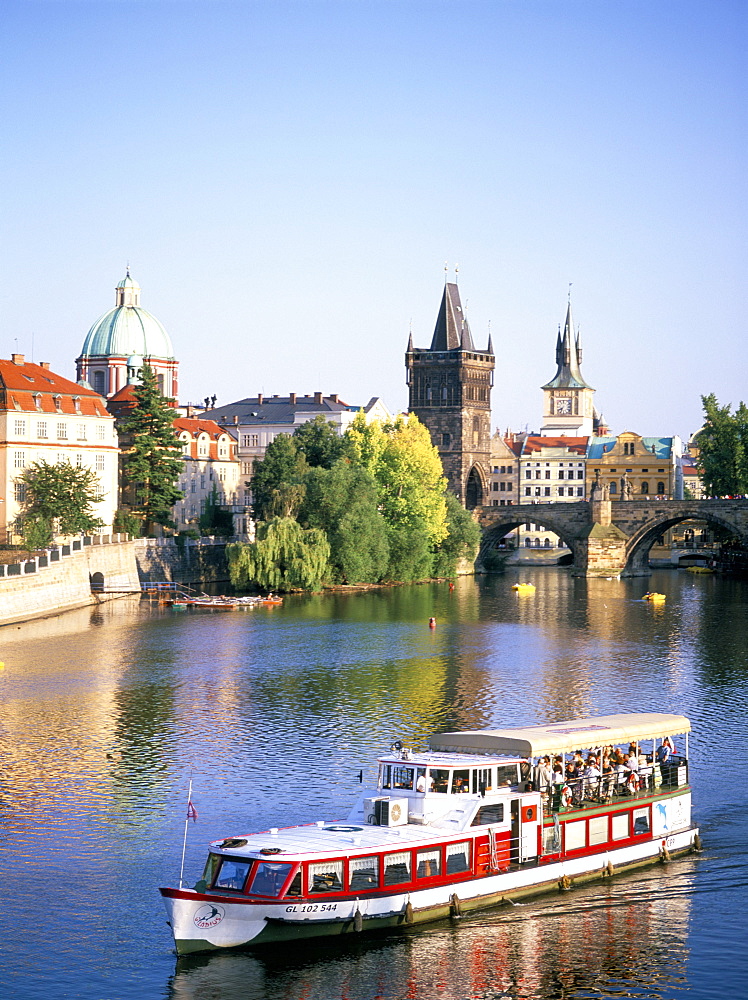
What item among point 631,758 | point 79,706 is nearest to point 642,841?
point 631,758

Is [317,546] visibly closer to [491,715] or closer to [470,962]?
[491,715]

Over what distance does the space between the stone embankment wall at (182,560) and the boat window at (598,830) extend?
248 feet

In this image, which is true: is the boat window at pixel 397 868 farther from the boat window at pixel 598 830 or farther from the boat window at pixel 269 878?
the boat window at pixel 598 830

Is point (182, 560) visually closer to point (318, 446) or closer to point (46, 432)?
point (46, 432)

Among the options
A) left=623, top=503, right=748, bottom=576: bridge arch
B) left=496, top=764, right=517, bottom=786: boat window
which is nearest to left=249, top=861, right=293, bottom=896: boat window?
left=496, top=764, right=517, bottom=786: boat window

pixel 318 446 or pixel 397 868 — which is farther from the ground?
pixel 318 446

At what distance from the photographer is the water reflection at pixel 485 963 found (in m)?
30.1

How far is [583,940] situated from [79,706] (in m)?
30.7

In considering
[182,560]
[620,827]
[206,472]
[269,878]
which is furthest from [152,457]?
[269,878]

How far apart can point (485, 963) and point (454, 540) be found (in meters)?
103

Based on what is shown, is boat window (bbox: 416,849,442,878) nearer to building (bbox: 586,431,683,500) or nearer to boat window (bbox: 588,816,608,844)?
boat window (bbox: 588,816,608,844)

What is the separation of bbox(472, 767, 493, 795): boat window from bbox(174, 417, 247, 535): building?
338 ft

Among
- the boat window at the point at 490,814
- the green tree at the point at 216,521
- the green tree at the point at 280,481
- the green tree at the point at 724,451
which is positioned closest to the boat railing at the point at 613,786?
the boat window at the point at 490,814

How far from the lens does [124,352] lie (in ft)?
542
